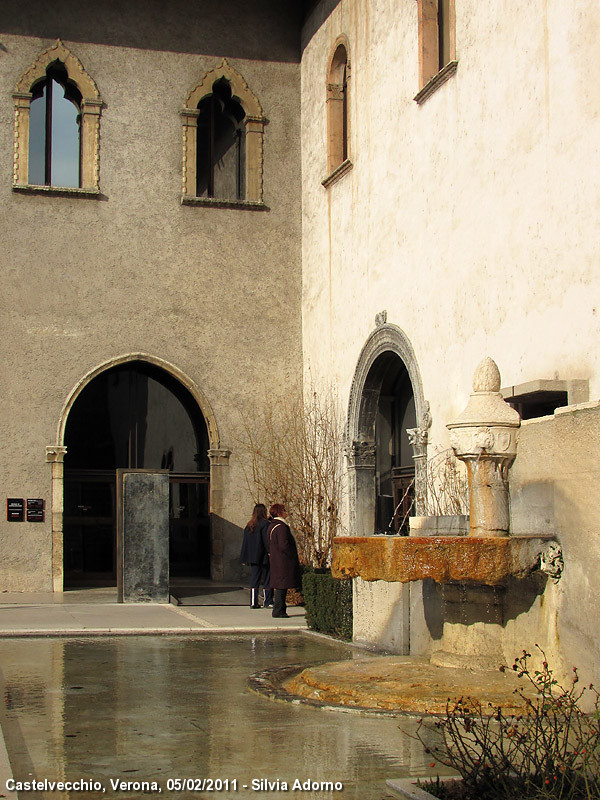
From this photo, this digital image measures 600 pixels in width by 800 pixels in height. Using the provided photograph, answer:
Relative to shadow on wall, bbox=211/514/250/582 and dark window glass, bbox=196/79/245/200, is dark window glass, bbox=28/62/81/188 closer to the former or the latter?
dark window glass, bbox=196/79/245/200

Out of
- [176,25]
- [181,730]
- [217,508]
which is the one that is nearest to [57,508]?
[217,508]

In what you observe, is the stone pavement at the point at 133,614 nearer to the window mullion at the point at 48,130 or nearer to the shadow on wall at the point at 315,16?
the window mullion at the point at 48,130

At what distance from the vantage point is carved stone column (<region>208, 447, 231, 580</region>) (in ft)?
68.2

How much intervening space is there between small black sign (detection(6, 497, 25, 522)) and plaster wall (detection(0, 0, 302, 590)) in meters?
0.11

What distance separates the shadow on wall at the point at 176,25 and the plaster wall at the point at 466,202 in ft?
5.52

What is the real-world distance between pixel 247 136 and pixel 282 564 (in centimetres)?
993

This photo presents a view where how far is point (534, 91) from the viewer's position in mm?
12672

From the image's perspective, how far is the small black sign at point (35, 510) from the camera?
19.7m

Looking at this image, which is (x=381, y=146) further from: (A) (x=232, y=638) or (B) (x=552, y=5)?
(A) (x=232, y=638)

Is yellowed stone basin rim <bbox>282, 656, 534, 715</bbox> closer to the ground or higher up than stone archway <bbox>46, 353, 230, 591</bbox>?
closer to the ground

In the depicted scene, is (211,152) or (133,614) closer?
(133,614)

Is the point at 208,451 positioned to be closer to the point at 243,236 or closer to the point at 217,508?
the point at 217,508

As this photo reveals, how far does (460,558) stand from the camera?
25.7ft

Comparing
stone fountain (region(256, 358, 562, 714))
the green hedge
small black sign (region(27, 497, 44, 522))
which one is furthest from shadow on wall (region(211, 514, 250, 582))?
stone fountain (region(256, 358, 562, 714))
